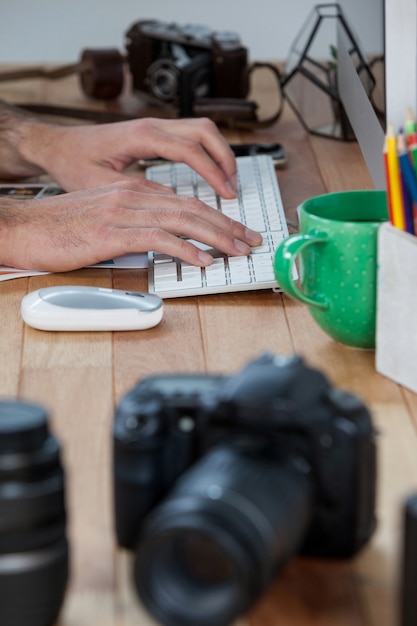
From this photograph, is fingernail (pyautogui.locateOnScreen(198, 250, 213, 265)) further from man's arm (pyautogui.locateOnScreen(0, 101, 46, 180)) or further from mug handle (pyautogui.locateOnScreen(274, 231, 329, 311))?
man's arm (pyautogui.locateOnScreen(0, 101, 46, 180))

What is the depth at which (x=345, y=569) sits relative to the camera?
65 centimetres

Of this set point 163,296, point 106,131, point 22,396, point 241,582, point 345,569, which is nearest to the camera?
point 241,582

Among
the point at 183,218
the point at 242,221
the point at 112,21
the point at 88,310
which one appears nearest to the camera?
the point at 88,310

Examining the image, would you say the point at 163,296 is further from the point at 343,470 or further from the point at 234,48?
the point at 234,48

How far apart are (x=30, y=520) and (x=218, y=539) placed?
103mm

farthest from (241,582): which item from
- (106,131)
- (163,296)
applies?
(106,131)

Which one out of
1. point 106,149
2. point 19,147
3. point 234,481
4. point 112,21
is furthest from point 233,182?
point 112,21

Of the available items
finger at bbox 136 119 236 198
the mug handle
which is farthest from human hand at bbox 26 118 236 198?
the mug handle

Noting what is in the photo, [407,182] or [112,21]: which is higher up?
[407,182]

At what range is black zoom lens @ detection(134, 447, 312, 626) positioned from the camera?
538mm

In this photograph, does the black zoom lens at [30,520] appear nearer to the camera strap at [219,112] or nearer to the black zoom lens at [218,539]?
the black zoom lens at [218,539]

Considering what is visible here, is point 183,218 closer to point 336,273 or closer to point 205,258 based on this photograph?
→ point 205,258

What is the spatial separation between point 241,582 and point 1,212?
624mm

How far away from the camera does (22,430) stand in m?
0.56
